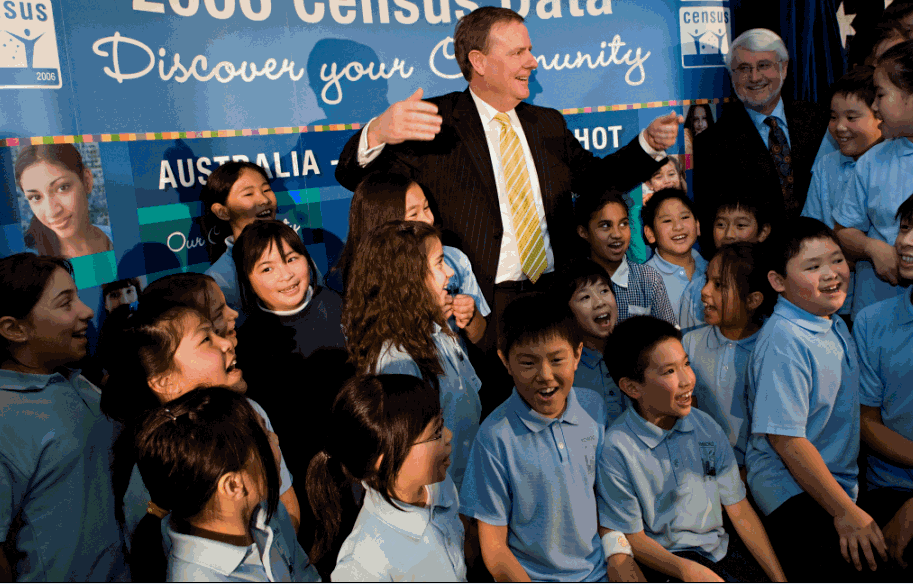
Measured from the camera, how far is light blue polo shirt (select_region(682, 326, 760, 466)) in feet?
7.68

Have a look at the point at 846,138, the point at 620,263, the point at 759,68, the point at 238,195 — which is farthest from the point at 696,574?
the point at 759,68

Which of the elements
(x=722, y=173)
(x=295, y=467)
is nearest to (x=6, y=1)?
(x=295, y=467)

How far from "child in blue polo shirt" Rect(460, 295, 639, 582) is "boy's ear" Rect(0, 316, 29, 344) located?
127 centimetres

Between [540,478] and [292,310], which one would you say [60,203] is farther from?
[540,478]

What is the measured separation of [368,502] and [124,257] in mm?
2158

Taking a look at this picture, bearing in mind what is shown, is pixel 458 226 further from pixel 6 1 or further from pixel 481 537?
pixel 6 1

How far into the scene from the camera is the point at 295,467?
247cm

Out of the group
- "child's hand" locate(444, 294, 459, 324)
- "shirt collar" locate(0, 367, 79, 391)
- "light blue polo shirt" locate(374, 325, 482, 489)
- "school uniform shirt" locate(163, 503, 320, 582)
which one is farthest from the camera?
"child's hand" locate(444, 294, 459, 324)

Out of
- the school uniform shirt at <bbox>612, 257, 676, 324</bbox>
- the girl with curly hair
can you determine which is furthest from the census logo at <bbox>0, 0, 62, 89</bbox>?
the school uniform shirt at <bbox>612, 257, 676, 324</bbox>

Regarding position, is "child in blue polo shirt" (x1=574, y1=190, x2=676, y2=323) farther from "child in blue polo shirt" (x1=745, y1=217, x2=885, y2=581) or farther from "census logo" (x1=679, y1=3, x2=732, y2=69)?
"census logo" (x1=679, y1=3, x2=732, y2=69)

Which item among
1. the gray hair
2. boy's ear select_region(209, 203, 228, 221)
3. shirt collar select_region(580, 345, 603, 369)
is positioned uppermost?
the gray hair

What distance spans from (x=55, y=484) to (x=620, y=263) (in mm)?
2275

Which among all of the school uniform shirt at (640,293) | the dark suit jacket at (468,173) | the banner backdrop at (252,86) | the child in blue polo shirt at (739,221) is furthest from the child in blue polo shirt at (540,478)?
the banner backdrop at (252,86)

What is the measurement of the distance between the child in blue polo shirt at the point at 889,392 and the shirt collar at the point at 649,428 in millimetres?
671
